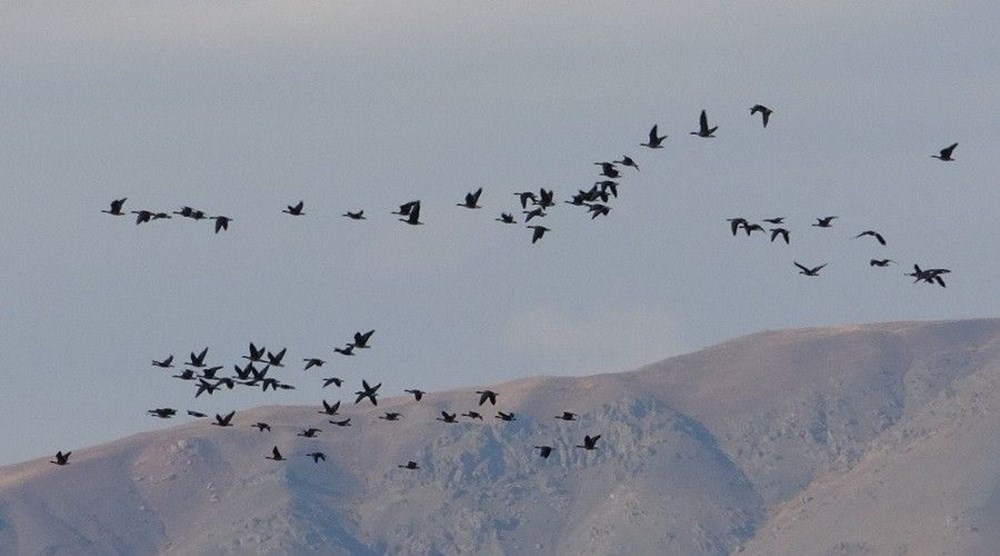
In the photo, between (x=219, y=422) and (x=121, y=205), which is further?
(x=219, y=422)

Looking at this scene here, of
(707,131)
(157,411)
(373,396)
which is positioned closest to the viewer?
(707,131)

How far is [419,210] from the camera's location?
132250 mm

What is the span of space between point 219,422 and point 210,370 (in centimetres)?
586

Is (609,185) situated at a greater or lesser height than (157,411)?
greater

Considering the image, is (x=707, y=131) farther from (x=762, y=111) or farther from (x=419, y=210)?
(x=419, y=210)

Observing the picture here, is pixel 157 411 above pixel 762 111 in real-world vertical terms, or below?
below

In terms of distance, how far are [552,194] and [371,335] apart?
11.4 metres

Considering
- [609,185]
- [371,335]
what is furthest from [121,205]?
[609,185]

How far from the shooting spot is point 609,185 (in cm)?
13862

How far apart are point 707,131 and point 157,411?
3672 centimetres

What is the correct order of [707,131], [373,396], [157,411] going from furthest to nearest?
[157,411] → [373,396] → [707,131]

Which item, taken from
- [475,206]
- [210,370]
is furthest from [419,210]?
[210,370]

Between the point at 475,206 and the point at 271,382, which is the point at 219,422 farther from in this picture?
the point at 475,206

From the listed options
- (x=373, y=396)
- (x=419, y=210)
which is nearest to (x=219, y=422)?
(x=373, y=396)
